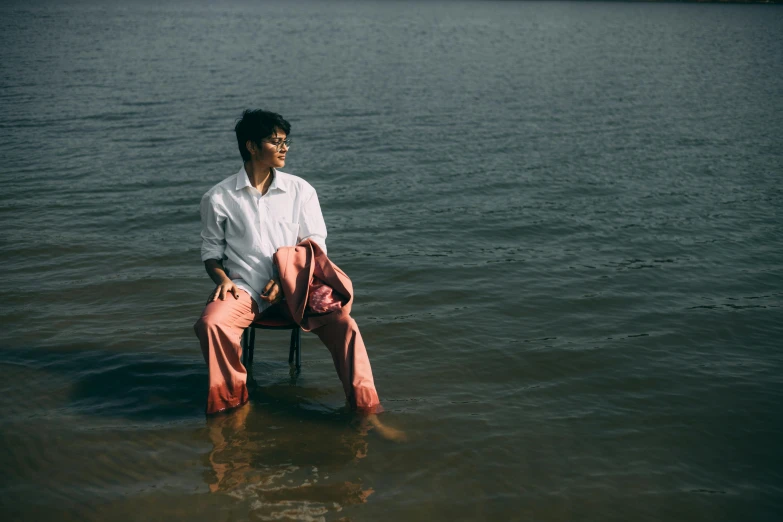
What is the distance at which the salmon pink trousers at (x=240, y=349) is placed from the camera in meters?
4.52

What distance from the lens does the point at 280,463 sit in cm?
444

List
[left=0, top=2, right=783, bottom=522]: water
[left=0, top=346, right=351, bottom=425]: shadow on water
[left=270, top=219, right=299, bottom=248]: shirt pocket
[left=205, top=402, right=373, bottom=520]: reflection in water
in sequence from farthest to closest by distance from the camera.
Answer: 1. [left=0, top=346, right=351, bottom=425]: shadow on water
2. [left=270, top=219, right=299, bottom=248]: shirt pocket
3. [left=0, top=2, right=783, bottom=522]: water
4. [left=205, top=402, right=373, bottom=520]: reflection in water

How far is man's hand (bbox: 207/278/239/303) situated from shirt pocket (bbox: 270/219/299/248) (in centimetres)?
42

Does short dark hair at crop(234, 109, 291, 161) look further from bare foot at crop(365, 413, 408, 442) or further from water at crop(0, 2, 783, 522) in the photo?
bare foot at crop(365, 413, 408, 442)

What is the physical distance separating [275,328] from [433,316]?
224cm

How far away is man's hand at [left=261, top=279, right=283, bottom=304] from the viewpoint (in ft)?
15.5

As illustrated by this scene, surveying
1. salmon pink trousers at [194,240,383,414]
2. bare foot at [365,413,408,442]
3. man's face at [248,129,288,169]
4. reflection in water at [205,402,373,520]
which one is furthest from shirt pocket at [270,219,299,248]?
bare foot at [365,413,408,442]

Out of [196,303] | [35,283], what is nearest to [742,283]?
[196,303]

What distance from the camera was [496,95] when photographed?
19.1 m

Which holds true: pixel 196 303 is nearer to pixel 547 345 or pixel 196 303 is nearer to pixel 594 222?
pixel 547 345

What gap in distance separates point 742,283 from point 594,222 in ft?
7.57

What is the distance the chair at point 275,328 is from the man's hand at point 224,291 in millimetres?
267

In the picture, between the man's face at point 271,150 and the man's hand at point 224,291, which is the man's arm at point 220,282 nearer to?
the man's hand at point 224,291

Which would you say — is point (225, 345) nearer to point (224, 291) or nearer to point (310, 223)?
point (224, 291)
